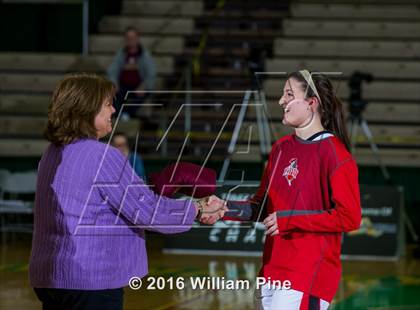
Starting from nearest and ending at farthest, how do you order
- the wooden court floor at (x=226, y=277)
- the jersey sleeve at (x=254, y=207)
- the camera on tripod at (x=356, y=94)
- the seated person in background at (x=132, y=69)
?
1. the jersey sleeve at (x=254, y=207)
2. the wooden court floor at (x=226, y=277)
3. the camera on tripod at (x=356, y=94)
4. the seated person in background at (x=132, y=69)

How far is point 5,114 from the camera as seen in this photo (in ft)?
47.7

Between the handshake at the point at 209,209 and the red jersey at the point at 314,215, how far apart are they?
22 cm

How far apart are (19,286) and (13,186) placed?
14.6 ft

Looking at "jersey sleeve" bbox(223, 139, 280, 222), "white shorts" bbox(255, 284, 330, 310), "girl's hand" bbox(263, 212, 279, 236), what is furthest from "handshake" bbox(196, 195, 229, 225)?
"white shorts" bbox(255, 284, 330, 310)

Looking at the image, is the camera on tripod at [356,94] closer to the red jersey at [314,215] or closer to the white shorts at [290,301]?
the red jersey at [314,215]

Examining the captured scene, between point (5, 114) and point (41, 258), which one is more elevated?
point (41, 258)

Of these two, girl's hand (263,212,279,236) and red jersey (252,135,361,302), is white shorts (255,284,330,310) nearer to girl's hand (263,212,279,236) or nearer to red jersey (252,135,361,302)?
red jersey (252,135,361,302)

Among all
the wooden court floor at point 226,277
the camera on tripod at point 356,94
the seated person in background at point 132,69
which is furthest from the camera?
the seated person in background at point 132,69

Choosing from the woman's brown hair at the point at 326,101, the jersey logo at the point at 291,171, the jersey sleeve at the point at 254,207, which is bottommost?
the jersey sleeve at the point at 254,207

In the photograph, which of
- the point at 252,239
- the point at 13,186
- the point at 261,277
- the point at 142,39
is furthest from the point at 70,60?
the point at 261,277

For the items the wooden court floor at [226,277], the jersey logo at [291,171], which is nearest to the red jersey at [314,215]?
the jersey logo at [291,171]

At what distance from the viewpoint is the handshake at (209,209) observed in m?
3.73

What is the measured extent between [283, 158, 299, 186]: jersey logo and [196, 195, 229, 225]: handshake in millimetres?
269

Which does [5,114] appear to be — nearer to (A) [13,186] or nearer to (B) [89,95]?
A: (A) [13,186]
